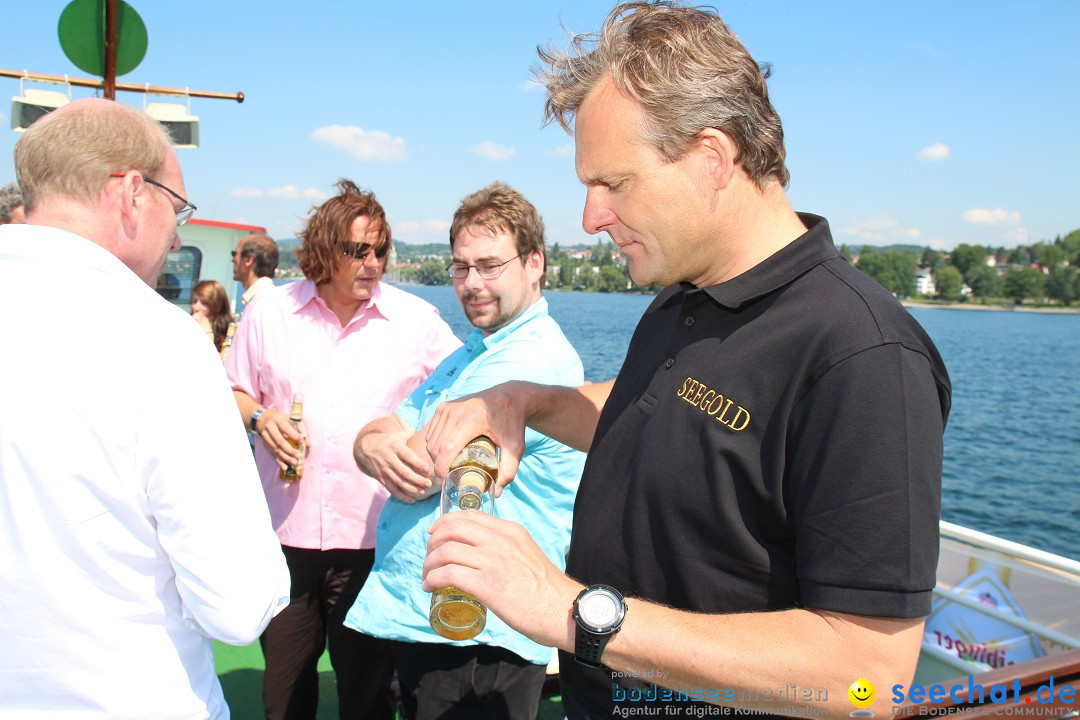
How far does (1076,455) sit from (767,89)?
25263mm

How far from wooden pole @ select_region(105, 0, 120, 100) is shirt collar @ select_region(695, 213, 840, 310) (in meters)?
4.01

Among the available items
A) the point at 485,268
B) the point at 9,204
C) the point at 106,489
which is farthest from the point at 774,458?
the point at 9,204

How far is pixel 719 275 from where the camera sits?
1.46 m

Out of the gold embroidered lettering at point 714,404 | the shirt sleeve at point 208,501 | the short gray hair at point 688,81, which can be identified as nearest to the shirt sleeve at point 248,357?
the shirt sleeve at point 208,501

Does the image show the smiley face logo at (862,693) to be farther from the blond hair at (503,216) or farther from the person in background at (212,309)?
the person in background at (212,309)

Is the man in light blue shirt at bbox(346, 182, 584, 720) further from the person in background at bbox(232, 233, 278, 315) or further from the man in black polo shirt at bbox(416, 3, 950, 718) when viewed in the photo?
the person in background at bbox(232, 233, 278, 315)

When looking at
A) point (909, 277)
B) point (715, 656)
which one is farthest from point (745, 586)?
point (909, 277)

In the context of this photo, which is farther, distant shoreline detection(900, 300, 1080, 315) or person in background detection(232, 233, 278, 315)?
distant shoreline detection(900, 300, 1080, 315)

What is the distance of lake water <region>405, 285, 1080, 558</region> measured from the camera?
584 inches

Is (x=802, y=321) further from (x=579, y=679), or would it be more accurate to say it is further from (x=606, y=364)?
(x=606, y=364)

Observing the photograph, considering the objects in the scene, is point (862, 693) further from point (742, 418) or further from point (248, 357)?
point (248, 357)

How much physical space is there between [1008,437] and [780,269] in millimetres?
26318

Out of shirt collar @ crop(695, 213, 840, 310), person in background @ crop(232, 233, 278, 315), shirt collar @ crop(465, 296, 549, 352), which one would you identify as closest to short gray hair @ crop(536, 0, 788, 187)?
shirt collar @ crop(695, 213, 840, 310)

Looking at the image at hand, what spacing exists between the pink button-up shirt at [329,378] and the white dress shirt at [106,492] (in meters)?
1.43
